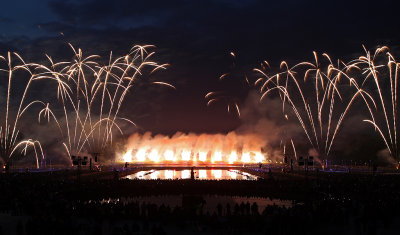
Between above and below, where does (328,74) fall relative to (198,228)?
above

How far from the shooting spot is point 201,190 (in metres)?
33.3

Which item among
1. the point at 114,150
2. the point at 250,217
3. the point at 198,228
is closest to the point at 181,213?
the point at 198,228

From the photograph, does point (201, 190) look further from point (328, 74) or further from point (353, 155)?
point (353, 155)

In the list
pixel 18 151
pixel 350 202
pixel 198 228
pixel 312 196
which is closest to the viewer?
pixel 198 228

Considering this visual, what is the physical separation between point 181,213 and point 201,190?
13304 mm

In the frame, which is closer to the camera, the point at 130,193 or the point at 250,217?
the point at 250,217

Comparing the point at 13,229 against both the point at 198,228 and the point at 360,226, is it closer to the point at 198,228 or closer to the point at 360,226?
the point at 198,228

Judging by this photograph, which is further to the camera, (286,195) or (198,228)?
(286,195)

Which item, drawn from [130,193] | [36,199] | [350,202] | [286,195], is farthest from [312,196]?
[36,199]

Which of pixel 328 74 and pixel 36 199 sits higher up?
pixel 328 74

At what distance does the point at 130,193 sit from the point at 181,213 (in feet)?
41.4

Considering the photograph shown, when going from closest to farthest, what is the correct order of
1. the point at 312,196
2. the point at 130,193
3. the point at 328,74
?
the point at 312,196 → the point at 130,193 → the point at 328,74

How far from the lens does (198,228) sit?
1925 centimetres

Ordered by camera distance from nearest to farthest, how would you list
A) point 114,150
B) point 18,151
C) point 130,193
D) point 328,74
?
point 130,193
point 328,74
point 18,151
point 114,150
